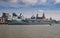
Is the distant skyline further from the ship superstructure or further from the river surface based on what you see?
the river surface

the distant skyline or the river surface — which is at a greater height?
the distant skyline

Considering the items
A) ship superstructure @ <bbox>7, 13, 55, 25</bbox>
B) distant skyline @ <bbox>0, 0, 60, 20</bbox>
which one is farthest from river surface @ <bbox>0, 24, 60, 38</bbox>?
distant skyline @ <bbox>0, 0, 60, 20</bbox>

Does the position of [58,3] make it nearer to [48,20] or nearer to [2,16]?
[48,20]

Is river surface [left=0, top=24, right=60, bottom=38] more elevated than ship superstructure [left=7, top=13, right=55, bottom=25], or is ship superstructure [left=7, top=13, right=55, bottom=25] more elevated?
ship superstructure [left=7, top=13, right=55, bottom=25]

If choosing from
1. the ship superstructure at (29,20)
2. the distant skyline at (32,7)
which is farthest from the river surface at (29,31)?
the distant skyline at (32,7)

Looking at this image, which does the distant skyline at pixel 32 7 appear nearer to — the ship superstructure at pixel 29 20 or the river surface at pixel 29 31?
the ship superstructure at pixel 29 20

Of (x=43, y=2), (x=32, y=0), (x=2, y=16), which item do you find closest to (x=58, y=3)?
(x=43, y=2)

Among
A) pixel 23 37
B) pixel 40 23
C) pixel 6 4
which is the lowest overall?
pixel 23 37

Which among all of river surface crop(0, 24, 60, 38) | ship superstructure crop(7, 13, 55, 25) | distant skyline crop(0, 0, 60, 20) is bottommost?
river surface crop(0, 24, 60, 38)

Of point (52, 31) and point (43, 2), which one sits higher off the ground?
point (43, 2)
